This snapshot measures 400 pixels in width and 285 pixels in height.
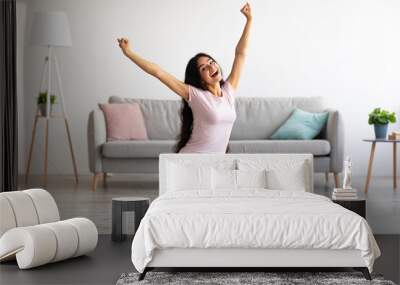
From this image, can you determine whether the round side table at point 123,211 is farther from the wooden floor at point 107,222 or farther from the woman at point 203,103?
the woman at point 203,103

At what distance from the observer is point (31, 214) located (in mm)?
4426

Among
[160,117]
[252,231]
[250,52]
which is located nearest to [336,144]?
[160,117]

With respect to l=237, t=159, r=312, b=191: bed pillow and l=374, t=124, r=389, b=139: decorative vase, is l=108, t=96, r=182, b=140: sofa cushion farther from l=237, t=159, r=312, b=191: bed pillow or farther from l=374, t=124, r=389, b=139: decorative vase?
l=237, t=159, r=312, b=191: bed pillow

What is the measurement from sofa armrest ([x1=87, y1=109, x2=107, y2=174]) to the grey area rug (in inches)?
158

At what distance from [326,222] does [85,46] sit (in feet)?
21.0

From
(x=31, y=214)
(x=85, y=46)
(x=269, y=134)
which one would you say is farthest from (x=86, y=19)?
(x=31, y=214)

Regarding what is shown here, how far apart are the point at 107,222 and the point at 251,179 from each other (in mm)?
1409

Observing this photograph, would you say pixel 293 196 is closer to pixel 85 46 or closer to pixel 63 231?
pixel 63 231

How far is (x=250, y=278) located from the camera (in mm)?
3738

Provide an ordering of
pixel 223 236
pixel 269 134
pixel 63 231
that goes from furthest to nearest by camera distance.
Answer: pixel 269 134
pixel 63 231
pixel 223 236

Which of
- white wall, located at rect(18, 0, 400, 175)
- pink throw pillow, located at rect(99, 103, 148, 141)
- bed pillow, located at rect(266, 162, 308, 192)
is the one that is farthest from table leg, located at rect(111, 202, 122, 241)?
white wall, located at rect(18, 0, 400, 175)

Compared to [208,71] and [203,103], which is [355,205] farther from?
[208,71]

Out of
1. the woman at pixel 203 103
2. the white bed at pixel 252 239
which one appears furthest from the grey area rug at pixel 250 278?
the woman at pixel 203 103

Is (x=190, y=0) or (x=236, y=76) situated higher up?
(x=190, y=0)
